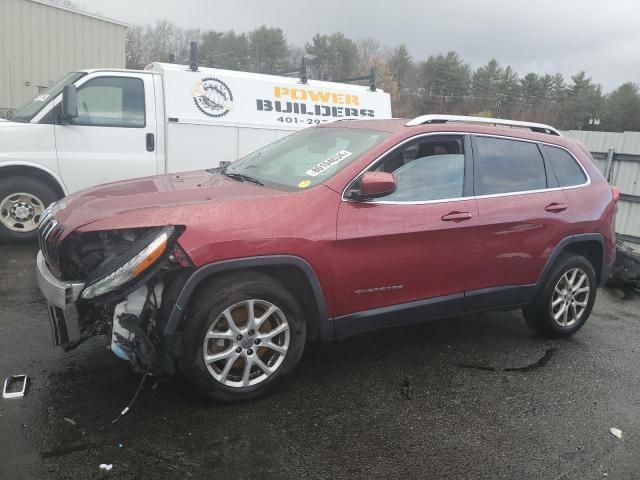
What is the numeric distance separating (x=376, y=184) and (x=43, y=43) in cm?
1627

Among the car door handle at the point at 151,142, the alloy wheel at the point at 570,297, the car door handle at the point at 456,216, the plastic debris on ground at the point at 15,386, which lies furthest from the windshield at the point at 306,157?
the car door handle at the point at 151,142

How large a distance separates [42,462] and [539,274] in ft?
11.9

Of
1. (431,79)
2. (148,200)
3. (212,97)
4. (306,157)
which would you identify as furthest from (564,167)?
(431,79)

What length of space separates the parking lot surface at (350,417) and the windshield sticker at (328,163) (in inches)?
53.8

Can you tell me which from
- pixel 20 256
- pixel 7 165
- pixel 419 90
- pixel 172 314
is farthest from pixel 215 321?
pixel 419 90

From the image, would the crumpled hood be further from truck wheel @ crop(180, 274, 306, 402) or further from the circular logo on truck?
the circular logo on truck

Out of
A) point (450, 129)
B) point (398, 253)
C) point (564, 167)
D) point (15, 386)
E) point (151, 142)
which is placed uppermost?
point (450, 129)

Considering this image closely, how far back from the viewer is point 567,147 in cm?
461

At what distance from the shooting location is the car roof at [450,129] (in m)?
3.76

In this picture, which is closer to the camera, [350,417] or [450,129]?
[350,417]

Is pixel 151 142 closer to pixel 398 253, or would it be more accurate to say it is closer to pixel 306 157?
pixel 306 157

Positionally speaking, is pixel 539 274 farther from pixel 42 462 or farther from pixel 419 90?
pixel 419 90

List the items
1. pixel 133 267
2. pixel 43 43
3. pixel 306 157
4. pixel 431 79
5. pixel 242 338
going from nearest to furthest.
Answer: pixel 133 267 < pixel 242 338 < pixel 306 157 < pixel 43 43 < pixel 431 79

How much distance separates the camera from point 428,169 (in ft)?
12.3
